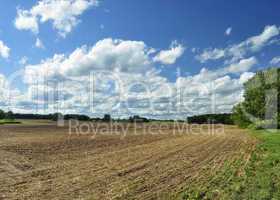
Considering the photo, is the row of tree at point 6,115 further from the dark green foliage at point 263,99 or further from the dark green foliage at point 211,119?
the dark green foliage at point 263,99

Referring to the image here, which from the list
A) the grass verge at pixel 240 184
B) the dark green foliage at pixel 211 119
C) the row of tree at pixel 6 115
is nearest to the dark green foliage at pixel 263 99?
the grass verge at pixel 240 184

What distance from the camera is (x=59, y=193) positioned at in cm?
920

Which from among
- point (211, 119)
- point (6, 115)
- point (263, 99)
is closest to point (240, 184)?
point (263, 99)

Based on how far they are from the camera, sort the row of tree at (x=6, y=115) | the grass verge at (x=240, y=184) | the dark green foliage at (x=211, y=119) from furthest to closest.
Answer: the dark green foliage at (x=211, y=119)
the row of tree at (x=6, y=115)
the grass verge at (x=240, y=184)

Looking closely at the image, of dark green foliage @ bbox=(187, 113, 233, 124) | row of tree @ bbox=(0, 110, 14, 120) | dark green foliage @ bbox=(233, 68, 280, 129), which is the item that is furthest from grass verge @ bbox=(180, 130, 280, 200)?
dark green foliage @ bbox=(187, 113, 233, 124)

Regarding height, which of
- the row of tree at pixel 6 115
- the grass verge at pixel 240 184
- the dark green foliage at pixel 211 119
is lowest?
the grass verge at pixel 240 184

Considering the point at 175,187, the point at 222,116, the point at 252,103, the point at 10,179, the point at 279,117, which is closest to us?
the point at 175,187

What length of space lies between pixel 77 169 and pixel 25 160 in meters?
3.75

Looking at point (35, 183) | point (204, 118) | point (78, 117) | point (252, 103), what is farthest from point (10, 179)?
point (204, 118)

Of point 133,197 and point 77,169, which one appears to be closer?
point 133,197

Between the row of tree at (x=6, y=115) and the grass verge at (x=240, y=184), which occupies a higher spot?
the row of tree at (x=6, y=115)

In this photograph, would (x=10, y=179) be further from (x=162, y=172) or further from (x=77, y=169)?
(x=162, y=172)

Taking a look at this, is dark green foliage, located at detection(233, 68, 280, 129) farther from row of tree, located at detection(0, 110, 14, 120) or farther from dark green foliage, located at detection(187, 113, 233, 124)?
row of tree, located at detection(0, 110, 14, 120)

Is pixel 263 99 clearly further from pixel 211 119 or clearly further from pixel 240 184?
pixel 211 119
